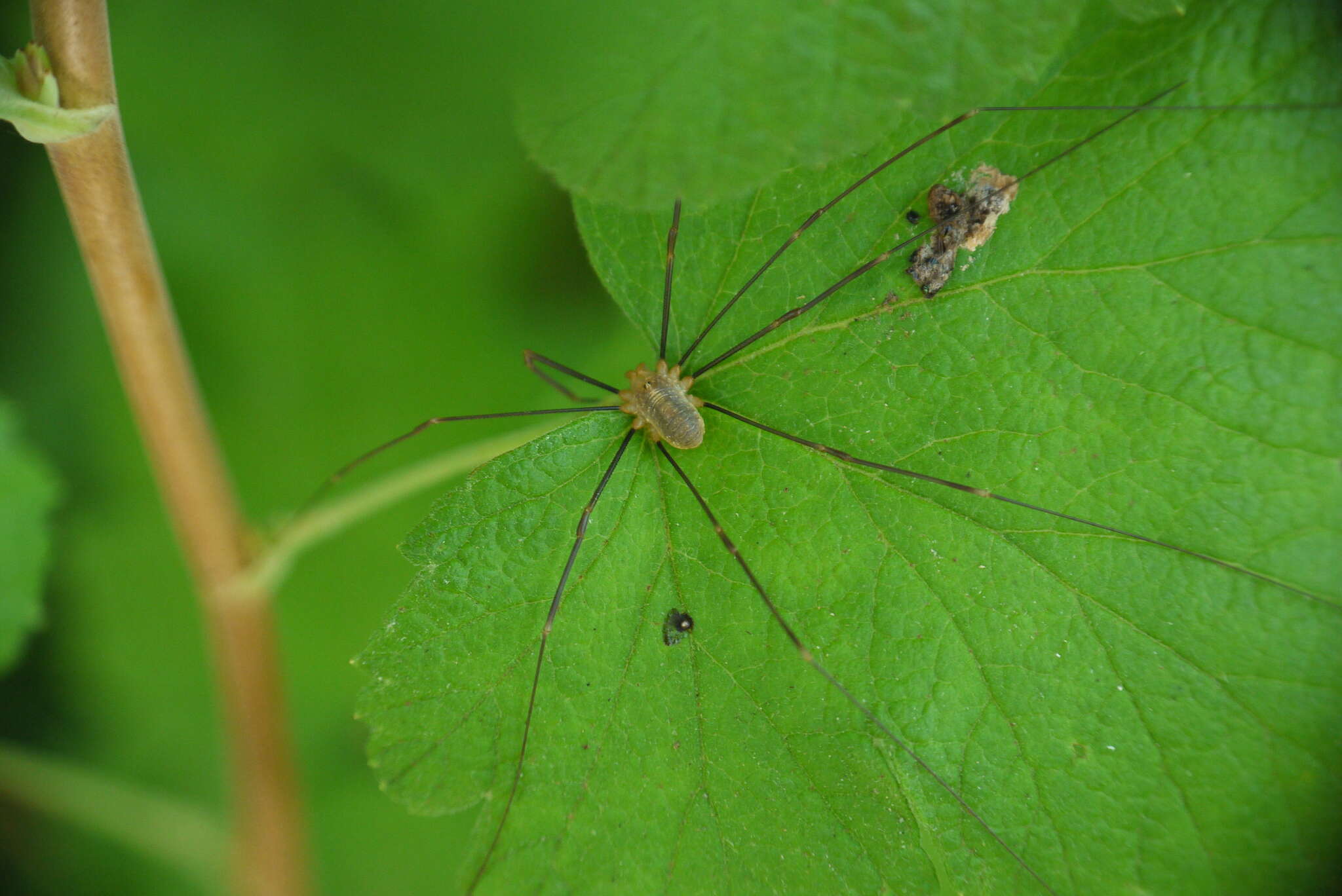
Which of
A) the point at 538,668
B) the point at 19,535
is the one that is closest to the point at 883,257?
the point at 538,668

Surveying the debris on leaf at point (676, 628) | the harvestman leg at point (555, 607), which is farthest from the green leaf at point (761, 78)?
the debris on leaf at point (676, 628)

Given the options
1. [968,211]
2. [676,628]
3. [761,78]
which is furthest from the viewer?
[676,628]

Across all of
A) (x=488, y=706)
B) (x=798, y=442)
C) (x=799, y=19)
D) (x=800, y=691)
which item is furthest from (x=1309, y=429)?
(x=488, y=706)

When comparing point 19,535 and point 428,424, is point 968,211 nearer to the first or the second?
point 428,424

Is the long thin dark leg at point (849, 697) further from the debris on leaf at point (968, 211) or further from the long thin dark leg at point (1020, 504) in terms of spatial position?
the debris on leaf at point (968, 211)

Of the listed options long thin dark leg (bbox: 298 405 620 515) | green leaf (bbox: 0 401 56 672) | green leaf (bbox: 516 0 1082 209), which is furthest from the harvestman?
green leaf (bbox: 0 401 56 672)

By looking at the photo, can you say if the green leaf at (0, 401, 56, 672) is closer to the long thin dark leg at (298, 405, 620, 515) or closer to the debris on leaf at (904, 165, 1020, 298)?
the long thin dark leg at (298, 405, 620, 515)
